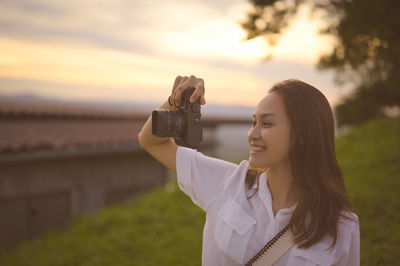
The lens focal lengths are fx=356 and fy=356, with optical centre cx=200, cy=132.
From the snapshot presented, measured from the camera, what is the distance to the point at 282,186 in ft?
7.41

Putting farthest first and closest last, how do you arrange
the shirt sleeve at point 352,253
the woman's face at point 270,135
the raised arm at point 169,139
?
the raised arm at point 169,139 → the woman's face at point 270,135 → the shirt sleeve at point 352,253

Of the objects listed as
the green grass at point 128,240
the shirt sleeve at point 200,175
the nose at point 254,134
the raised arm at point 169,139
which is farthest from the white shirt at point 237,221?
the green grass at point 128,240

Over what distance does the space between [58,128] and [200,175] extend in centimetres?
723

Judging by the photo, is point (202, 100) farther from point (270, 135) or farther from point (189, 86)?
point (270, 135)

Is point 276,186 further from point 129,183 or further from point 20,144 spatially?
point 129,183

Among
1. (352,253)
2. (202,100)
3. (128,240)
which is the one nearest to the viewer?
(352,253)

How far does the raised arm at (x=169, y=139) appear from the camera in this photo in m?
2.23

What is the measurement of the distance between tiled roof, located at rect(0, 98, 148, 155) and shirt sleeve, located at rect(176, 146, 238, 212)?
17.7 feet

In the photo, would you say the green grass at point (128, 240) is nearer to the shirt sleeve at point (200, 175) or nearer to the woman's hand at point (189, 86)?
the shirt sleeve at point (200, 175)

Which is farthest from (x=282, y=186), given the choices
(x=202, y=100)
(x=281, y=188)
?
(x=202, y=100)

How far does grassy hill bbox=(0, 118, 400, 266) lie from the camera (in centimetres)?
525

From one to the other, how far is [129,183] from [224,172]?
814 cm

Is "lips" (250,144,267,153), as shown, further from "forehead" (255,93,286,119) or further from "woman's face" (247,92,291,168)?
"forehead" (255,93,286,119)

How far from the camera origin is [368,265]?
4.25m
